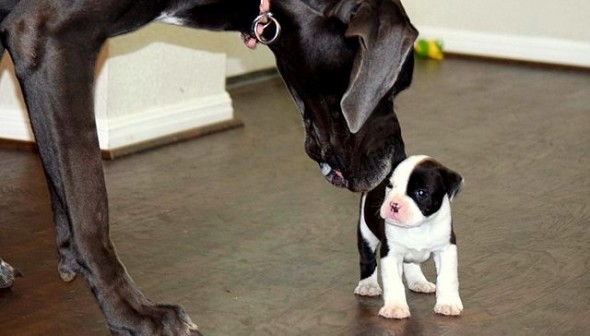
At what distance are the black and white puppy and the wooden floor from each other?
0.16 ft

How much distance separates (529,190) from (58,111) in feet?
6.22

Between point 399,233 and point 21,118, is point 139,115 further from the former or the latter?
point 399,233

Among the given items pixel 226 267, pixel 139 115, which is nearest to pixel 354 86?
pixel 226 267

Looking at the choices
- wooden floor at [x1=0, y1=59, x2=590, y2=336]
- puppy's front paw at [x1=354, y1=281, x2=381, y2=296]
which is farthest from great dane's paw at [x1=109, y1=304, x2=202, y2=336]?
puppy's front paw at [x1=354, y1=281, x2=381, y2=296]

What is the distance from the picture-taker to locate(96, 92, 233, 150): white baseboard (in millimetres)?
4176

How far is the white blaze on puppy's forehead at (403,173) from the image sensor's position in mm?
2535

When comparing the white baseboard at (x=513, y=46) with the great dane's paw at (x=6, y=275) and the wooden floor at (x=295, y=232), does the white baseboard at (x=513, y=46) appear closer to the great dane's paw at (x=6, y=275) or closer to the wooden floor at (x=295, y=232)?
the wooden floor at (x=295, y=232)

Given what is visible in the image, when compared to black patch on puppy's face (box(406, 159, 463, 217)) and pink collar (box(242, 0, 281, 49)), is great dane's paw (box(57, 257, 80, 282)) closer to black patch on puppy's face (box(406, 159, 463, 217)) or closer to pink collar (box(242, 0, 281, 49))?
pink collar (box(242, 0, 281, 49))

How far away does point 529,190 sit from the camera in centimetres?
→ 375

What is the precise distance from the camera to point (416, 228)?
253cm

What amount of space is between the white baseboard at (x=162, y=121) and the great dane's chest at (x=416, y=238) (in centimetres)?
186

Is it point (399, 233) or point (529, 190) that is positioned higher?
point (399, 233)

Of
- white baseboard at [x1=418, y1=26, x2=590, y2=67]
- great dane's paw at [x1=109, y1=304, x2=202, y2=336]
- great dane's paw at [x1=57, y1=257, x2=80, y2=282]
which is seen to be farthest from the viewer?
white baseboard at [x1=418, y1=26, x2=590, y2=67]

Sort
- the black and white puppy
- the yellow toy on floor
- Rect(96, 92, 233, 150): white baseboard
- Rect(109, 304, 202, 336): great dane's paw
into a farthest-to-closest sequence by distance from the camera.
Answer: the yellow toy on floor, Rect(96, 92, 233, 150): white baseboard, the black and white puppy, Rect(109, 304, 202, 336): great dane's paw
